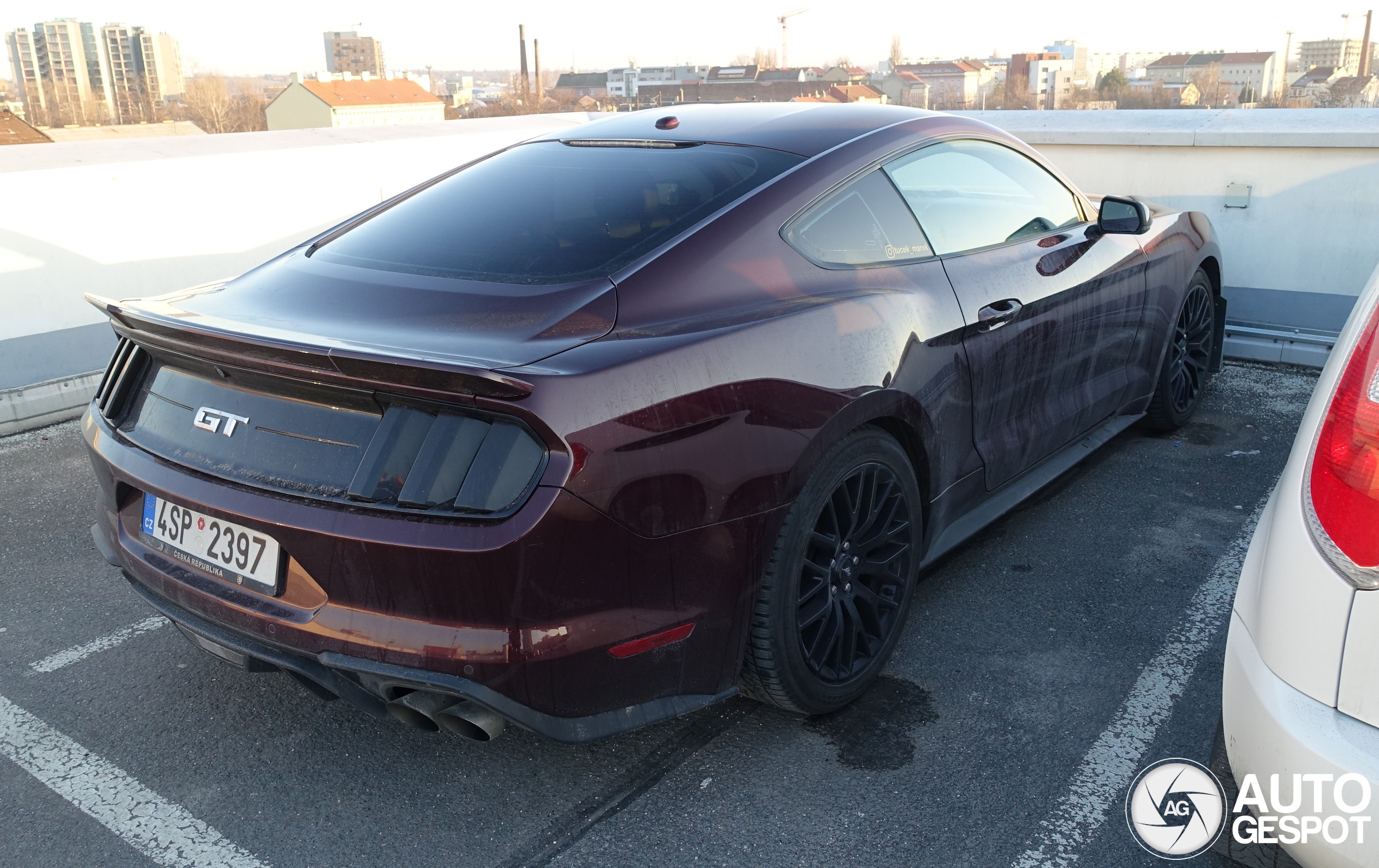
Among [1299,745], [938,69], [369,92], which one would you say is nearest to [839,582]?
[1299,745]

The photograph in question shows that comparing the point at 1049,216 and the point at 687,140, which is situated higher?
the point at 687,140

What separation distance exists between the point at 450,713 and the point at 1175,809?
63.1 inches

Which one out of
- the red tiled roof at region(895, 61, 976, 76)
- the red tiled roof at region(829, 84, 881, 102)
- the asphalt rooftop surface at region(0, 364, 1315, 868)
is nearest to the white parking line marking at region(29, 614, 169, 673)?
the asphalt rooftop surface at region(0, 364, 1315, 868)

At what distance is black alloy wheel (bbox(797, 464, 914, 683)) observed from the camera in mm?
2541

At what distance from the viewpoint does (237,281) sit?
279 centimetres

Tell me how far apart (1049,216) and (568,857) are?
264cm

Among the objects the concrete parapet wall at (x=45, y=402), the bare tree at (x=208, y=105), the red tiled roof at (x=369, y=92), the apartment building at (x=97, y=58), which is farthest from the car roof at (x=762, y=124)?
the apartment building at (x=97, y=58)

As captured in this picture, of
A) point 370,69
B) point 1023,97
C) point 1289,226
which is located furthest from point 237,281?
point 370,69

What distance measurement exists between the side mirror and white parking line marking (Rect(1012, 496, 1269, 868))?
3.95 feet

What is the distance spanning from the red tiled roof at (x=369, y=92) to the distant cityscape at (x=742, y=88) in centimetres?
15

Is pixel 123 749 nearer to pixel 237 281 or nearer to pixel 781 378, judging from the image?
pixel 237 281

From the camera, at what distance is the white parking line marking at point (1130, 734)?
224cm

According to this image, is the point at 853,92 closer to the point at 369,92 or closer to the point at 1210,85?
the point at 1210,85

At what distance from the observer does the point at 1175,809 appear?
2346 millimetres
